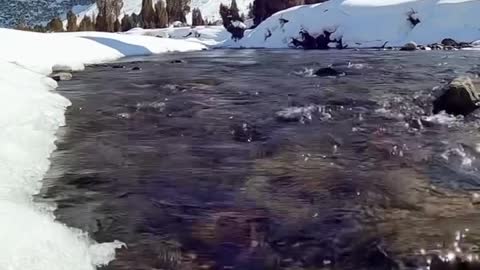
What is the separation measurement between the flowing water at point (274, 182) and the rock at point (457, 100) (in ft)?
0.96

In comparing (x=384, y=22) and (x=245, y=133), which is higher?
(x=384, y=22)

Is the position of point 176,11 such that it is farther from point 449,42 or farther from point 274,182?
point 274,182

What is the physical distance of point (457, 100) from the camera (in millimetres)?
10102

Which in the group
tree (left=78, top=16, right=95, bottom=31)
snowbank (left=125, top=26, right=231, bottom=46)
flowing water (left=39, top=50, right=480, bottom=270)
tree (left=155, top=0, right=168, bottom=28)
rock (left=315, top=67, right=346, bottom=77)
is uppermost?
tree (left=155, top=0, right=168, bottom=28)

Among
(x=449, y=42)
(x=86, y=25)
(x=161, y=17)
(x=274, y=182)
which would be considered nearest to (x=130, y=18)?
(x=161, y=17)

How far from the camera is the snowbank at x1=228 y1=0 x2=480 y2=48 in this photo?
35375mm

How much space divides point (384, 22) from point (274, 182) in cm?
3444

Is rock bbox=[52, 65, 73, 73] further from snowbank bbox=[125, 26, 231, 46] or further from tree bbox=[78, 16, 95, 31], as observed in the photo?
tree bbox=[78, 16, 95, 31]

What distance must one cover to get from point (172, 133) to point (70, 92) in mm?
5986

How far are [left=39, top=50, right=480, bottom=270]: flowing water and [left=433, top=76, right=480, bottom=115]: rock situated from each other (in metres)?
0.29

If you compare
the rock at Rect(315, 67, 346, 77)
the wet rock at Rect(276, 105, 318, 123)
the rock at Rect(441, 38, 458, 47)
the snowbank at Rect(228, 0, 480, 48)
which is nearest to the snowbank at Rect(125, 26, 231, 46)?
the snowbank at Rect(228, 0, 480, 48)

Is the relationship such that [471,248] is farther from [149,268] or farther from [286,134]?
[286,134]

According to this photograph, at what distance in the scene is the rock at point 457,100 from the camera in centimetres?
1009

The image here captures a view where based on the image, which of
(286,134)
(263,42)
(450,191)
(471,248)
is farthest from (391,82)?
(263,42)
